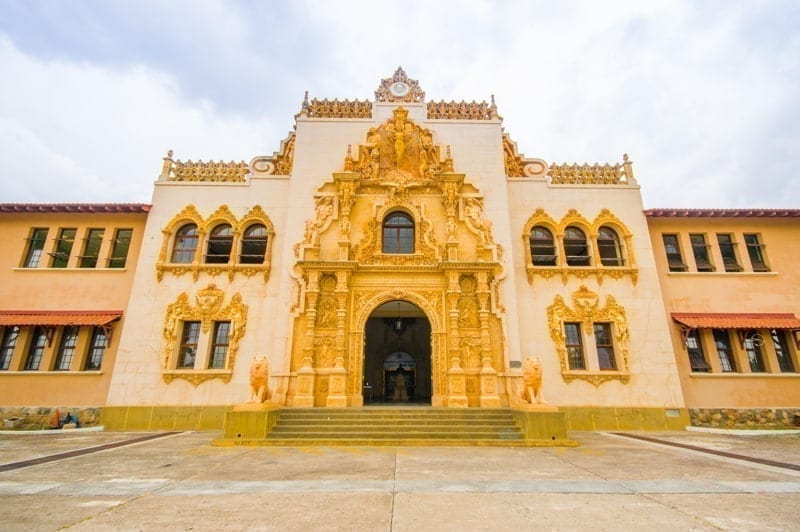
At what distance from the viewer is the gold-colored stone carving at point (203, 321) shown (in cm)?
1460

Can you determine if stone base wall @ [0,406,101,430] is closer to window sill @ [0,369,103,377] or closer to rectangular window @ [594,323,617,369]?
window sill @ [0,369,103,377]

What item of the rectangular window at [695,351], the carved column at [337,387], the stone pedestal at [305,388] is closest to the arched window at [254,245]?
the stone pedestal at [305,388]

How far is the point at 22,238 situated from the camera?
54.3 ft

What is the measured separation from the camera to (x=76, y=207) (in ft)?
54.3

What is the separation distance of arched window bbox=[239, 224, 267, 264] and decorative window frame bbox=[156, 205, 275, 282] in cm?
25

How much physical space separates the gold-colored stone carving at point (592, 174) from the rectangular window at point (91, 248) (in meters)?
21.2

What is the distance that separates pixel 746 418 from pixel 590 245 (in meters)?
8.83

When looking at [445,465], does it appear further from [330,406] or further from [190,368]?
[190,368]

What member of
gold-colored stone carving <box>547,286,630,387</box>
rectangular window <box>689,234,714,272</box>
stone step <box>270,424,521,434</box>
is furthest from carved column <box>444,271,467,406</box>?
rectangular window <box>689,234,714,272</box>

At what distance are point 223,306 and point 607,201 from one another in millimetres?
17816

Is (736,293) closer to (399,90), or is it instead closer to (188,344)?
(399,90)

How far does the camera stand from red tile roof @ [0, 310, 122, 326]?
48.1ft

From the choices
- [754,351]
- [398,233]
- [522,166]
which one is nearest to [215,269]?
[398,233]

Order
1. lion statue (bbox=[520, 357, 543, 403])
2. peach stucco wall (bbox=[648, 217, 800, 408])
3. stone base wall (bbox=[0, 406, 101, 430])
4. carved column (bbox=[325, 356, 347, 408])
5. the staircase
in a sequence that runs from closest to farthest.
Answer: the staircase < lion statue (bbox=[520, 357, 543, 403]) < carved column (bbox=[325, 356, 347, 408]) < stone base wall (bbox=[0, 406, 101, 430]) < peach stucco wall (bbox=[648, 217, 800, 408])
